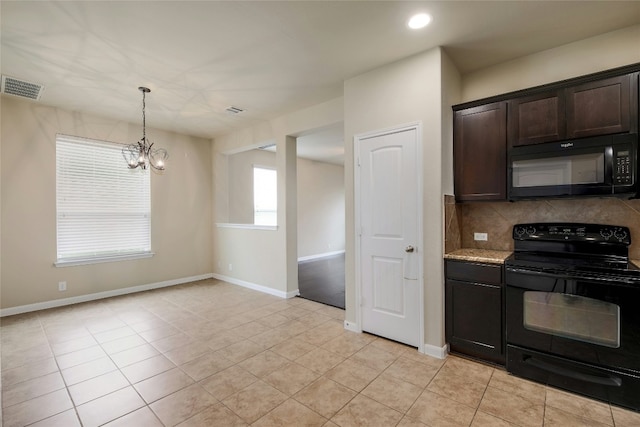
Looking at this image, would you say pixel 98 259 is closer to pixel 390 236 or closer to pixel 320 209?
pixel 390 236

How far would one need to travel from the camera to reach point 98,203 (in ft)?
15.1

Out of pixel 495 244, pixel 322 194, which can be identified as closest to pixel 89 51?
pixel 495 244

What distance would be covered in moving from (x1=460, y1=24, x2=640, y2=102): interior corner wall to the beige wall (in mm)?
4949

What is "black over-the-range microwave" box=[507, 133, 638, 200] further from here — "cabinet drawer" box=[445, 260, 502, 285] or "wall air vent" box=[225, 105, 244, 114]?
"wall air vent" box=[225, 105, 244, 114]

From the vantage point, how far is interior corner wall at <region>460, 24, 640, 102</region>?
7.86 feet

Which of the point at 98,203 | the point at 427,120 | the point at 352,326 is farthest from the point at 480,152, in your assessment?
the point at 98,203

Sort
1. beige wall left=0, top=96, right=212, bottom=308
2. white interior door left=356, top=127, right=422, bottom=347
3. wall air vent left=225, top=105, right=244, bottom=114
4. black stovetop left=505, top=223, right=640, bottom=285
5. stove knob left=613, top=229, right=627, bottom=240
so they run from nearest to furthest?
black stovetop left=505, top=223, right=640, bottom=285, stove knob left=613, top=229, right=627, bottom=240, white interior door left=356, top=127, right=422, bottom=347, beige wall left=0, top=96, right=212, bottom=308, wall air vent left=225, top=105, right=244, bottom=114

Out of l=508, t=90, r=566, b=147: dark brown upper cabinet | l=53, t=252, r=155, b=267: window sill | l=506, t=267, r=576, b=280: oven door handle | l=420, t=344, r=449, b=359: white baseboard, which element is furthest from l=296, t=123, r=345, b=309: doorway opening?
l=506, t=267, r=576, b=280: oven door handle

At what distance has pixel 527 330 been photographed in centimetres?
232

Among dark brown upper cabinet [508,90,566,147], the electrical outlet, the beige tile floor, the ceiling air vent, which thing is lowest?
the beige tile floor

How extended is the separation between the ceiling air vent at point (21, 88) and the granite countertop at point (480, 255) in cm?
500

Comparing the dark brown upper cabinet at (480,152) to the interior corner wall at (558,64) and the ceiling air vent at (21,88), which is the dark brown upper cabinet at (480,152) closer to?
the interior corner wall at (558,64)

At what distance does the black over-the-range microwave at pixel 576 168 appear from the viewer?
7.16 feet

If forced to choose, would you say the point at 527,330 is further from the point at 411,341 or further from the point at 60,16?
the point at 60,16
